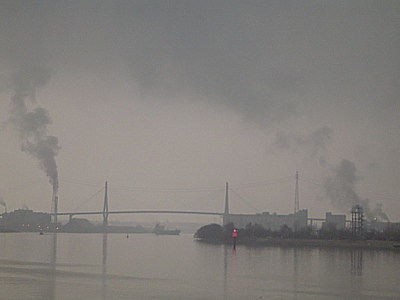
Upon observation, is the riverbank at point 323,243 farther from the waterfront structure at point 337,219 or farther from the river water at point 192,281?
the waterfront structure at point 337,219

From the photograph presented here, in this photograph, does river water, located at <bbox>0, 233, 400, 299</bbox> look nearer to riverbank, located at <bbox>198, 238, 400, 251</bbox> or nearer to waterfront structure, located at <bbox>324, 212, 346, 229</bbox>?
riverbank, located at <bbox>198, 238, 400, 251</bbox>

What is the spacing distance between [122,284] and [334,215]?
3219 inches

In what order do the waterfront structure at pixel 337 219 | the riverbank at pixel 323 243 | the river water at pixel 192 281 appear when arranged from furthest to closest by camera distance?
the waterfront structure at pixel 337 219
the riverbank at pixel 323 243
the river water at pixel 192 281

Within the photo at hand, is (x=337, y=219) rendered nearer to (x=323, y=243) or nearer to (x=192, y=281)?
(x=323, y=243)

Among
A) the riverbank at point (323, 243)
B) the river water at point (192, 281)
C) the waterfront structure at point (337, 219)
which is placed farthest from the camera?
the waterfront structure at point (337, 219)

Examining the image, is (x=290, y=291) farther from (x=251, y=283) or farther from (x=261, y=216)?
(x=261, y=216)

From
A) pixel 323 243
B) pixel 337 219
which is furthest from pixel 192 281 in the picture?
pixel 337 219

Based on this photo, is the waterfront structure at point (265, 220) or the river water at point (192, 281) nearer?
the river water at point (192, 281)

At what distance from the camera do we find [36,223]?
11425 cm

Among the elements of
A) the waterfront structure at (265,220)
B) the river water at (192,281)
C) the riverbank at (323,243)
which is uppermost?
the waterfront structure at (265,220)

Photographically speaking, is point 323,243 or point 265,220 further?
point 265,220

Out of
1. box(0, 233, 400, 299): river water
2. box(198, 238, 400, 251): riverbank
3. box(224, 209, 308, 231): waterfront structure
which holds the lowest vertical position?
box(198, 238, 400, 251): riverbank

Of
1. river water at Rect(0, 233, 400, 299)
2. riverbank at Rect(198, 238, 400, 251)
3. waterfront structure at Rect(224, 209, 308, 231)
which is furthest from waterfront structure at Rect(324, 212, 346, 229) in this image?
river water at Rect(0, 233, 400, 299)

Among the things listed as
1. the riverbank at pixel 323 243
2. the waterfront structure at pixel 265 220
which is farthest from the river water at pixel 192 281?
the waterfront structure at pixel 265 220
